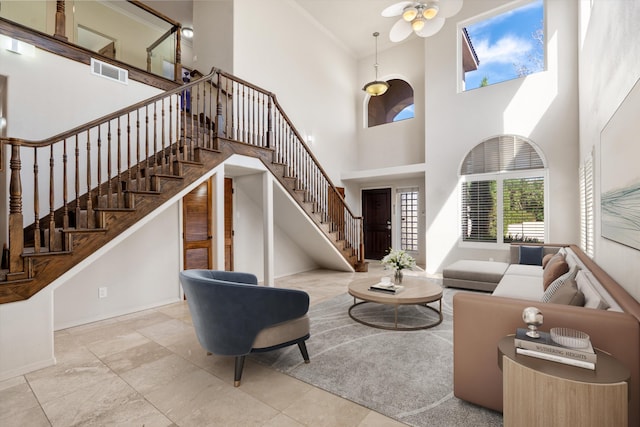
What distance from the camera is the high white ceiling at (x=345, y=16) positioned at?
6.38m

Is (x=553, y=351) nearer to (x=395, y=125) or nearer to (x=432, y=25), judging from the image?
(x=432, y=25)

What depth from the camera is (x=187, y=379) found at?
2.35 m

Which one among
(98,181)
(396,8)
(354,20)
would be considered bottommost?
(98,181)

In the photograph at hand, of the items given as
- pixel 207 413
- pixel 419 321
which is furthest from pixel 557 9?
pixel 207 413

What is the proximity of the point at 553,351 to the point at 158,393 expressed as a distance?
249 centimetres

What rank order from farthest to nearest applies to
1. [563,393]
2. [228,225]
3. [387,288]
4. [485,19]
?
[485,19] < [228,225] < [387,288] < [563,393]

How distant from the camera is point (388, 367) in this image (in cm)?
250

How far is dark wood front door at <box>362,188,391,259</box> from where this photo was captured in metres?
8.30

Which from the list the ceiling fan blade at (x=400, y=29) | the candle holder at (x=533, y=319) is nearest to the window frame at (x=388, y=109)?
the ceiling fan blade at (x=400, y=29)

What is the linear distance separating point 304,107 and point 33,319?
590cm

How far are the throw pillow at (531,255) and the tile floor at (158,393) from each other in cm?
438

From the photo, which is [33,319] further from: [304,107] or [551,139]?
[551,139]

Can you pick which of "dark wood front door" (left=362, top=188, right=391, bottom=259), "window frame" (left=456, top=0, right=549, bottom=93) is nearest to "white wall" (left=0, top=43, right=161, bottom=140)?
"window frame" (left=456, top=0, right=549, bottom=93)

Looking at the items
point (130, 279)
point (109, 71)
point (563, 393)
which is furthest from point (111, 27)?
point (563, 393)
